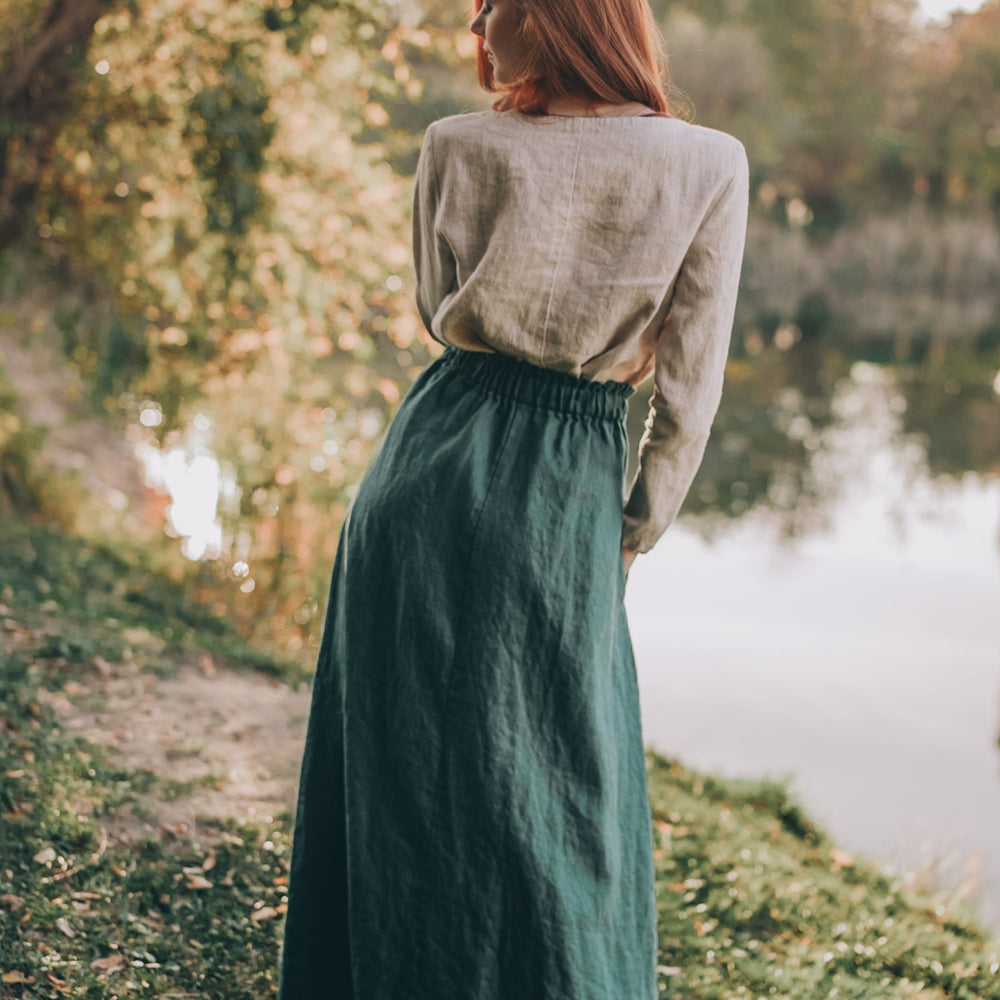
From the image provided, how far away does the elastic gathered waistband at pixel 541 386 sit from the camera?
5.42 feet

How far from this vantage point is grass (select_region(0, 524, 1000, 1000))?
85.5 inches

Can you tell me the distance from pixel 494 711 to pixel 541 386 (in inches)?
18.8

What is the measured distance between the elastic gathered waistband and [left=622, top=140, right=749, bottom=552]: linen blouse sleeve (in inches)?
3.1

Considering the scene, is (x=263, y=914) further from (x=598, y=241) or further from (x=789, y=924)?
(x=598, y=241)

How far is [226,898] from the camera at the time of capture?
2.41m

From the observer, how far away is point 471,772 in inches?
62.6

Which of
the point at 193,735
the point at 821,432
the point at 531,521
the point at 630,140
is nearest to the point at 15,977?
the point at 193,735

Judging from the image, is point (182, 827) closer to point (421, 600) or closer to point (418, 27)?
point (421, 600)

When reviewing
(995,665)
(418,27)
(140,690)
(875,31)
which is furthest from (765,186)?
(140,690)

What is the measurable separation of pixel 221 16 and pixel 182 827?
294 centimetres

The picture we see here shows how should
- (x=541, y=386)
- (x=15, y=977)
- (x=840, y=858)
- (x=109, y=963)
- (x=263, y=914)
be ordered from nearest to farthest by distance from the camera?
(x=541, y=386), (x=15, y=977), (x=109, y=963), (x=263, y=914), (x=840, y=858)

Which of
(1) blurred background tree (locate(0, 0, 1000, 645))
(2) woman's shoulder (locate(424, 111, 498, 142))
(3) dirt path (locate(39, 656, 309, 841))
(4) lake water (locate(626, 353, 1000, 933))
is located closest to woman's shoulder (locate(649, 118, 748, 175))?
(2) woman's shoulder (locate(424, 111, 498, 142))

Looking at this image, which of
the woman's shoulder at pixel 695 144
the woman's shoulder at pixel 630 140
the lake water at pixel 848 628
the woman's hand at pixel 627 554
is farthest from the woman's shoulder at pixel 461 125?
the lake water at pixel 848 628

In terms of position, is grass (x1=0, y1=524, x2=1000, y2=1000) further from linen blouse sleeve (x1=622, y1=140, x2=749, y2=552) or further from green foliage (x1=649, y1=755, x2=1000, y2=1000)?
linen blouse sleeve (x1=622, y1=140, x2=749, y2=552)
